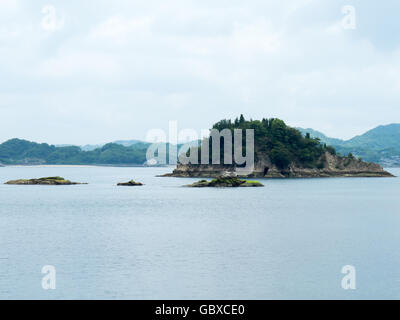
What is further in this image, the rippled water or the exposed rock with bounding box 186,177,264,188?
the exposed rock with bounding box 186,177,264,188

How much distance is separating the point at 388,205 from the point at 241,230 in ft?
155

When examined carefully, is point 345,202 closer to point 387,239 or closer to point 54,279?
point 387,239

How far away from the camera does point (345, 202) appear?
10400 cm

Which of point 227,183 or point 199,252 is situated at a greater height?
point 227,183

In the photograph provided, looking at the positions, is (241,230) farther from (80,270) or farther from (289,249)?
(80,270)

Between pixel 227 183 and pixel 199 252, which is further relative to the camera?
pixel 227 183

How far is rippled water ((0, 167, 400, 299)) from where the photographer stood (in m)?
33.8

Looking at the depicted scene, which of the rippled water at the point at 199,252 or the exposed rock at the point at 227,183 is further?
the exposed rock at the point at 227,183

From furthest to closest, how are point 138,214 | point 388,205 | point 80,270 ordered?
point 388,205
point 138,214
point 80,270

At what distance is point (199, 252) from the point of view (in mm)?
46906

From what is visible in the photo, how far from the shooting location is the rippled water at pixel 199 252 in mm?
33753
